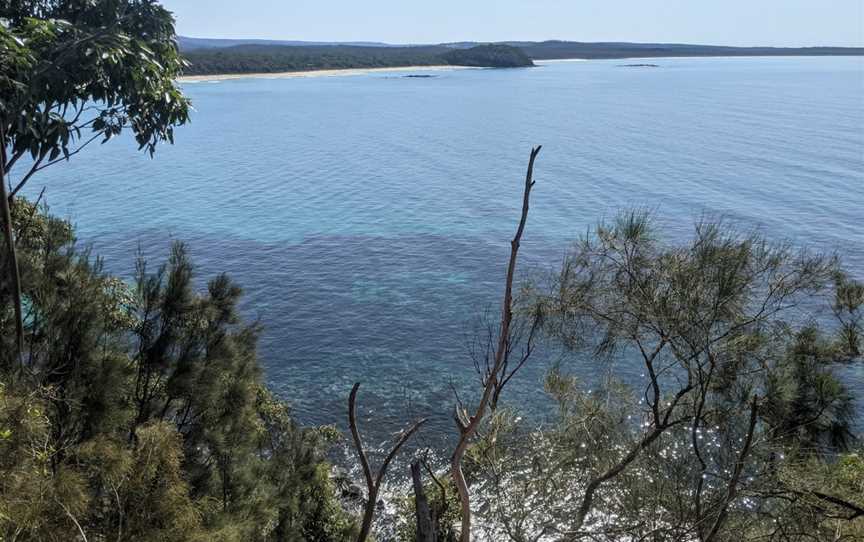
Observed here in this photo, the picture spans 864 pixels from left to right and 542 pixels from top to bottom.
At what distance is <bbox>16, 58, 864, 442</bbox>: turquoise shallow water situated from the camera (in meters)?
25.8

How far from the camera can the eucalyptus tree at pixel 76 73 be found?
27.7ft

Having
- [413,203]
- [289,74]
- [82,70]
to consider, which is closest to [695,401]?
[82,70]

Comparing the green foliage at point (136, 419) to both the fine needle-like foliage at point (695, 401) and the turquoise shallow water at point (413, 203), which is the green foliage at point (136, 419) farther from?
the turquoise shallow water at point (413, 203)

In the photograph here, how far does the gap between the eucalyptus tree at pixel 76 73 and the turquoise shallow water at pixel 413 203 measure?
12903 millimetres

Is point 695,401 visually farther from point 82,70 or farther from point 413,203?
point 413,203

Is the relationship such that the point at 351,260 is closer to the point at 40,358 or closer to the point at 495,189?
the point at 495,189

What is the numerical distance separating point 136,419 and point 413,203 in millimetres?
37537

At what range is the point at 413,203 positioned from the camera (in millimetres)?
46406

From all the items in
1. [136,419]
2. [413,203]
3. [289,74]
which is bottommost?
[413,203]

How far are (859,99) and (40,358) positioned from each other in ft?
348

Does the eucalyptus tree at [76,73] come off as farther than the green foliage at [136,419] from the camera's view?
Yes

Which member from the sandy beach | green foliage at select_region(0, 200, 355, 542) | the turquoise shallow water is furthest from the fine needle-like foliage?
the sandy beach

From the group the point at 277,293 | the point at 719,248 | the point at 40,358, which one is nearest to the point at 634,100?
the point at 277,293

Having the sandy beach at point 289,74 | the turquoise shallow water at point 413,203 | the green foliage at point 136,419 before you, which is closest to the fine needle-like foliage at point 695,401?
the green foliage at point 136,419
